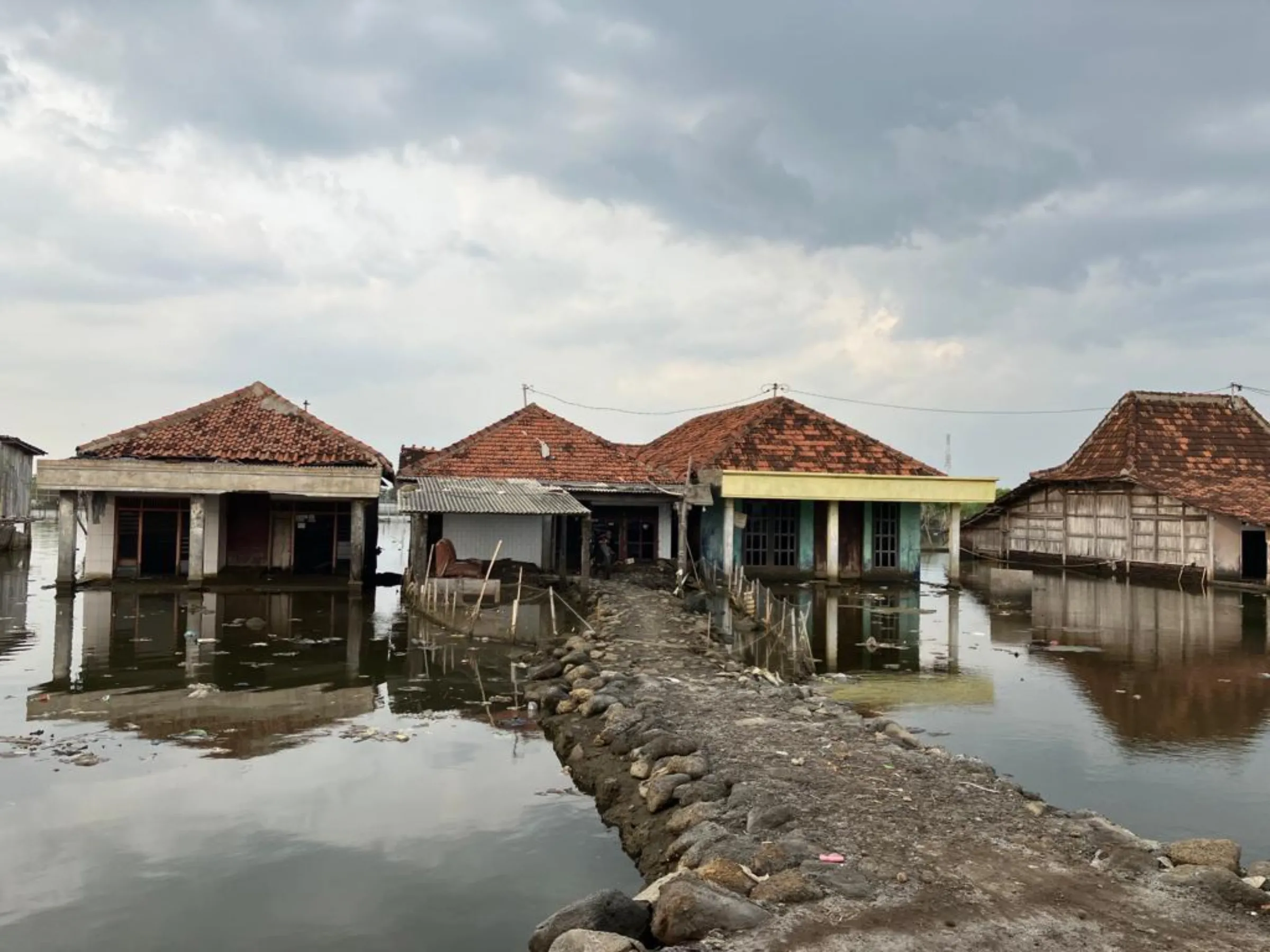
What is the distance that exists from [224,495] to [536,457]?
8.50m

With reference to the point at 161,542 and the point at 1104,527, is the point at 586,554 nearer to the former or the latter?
the point at 161,542

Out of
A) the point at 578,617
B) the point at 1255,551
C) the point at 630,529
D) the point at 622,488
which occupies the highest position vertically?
the point at 622,488

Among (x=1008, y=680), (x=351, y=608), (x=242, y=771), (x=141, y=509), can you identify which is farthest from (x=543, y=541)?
(x=242, y=771)

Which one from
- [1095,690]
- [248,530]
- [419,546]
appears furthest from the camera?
[248,530]

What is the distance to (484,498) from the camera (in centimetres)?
2152

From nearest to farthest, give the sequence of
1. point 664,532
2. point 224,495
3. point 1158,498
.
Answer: point 224,495
point 664,532
point 1158,498

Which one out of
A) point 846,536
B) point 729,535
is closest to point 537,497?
point 729,535

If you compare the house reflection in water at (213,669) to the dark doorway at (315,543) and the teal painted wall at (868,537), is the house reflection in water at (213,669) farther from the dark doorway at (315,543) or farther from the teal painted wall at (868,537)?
the teal painted wall at (868,537)

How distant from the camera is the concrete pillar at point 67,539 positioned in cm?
2173

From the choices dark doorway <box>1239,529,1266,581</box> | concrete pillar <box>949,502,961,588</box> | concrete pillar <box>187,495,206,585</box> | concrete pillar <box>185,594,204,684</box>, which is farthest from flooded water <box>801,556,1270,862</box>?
concrete pillar <box>187,495,206,585</box>

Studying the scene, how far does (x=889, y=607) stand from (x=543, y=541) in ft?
28.5

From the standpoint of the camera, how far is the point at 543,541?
23312 millimetres

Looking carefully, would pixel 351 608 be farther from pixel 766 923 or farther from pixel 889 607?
pixel 766 923

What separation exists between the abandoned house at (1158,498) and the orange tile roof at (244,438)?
2371 cm
